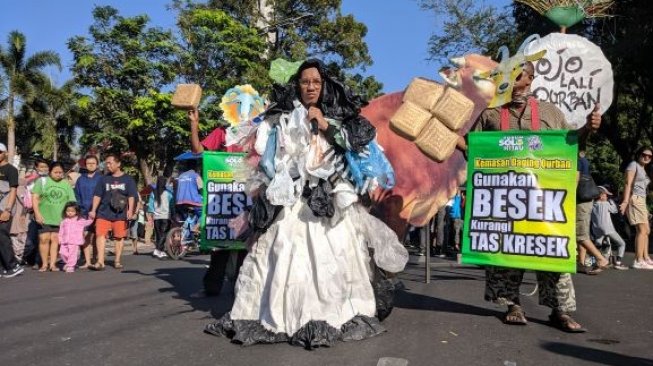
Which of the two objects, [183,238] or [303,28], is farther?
[303,28]

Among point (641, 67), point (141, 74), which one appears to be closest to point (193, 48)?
point (141, 74)

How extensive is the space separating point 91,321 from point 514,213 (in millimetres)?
3605

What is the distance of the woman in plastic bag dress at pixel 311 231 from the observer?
4.22 metres

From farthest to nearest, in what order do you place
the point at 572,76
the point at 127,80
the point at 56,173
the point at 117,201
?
the point at 127,80
the point at 56,173
the point at 117,201
the point at 572,76

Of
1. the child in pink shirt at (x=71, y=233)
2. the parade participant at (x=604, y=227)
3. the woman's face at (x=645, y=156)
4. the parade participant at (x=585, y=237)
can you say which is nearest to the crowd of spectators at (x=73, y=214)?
the child in pink shirt at (x=71, y=233)

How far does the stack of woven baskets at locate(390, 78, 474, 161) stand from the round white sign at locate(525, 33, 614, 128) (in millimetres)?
1728

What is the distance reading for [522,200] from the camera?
464cm

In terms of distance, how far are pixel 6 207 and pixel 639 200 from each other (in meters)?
9.19

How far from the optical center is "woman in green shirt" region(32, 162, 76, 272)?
9.77m

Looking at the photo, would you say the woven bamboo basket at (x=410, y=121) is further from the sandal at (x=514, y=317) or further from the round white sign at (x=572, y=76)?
the round white sign at (x=572, y=76)

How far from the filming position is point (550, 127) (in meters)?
4.86

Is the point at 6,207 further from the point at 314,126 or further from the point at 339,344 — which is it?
the point at 339,344

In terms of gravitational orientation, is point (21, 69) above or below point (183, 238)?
above

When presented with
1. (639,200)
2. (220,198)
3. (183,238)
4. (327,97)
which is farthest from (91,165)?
(639,200)
